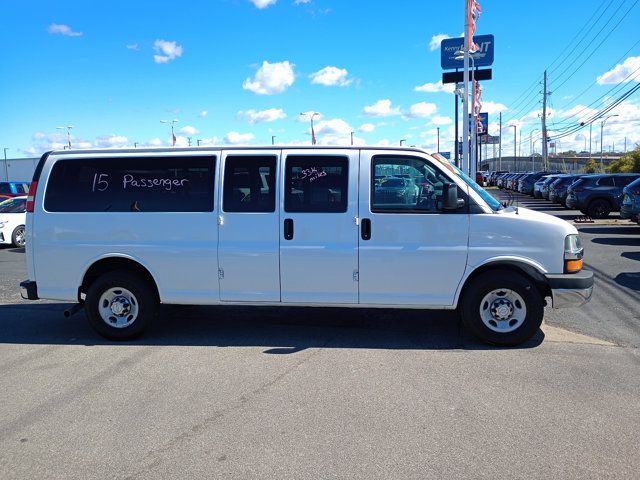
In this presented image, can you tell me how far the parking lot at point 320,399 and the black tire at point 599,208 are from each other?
13949mm

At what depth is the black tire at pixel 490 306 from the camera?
5652mm

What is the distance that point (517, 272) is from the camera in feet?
18.8

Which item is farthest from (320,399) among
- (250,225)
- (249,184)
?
(249,184)

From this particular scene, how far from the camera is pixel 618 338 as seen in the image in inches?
243

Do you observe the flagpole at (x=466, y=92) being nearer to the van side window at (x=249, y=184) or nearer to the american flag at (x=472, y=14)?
the american flag at (x=472, y=14)

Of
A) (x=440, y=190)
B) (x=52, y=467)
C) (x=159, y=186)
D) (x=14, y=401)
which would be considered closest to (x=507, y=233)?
(x=440, y=190)

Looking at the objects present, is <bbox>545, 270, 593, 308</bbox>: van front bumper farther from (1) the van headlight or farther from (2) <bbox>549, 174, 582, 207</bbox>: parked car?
(2) <bbox>549, 174, 582, 207</bbox>: parked car

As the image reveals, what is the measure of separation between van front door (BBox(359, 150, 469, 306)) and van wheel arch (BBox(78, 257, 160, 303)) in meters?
2.41

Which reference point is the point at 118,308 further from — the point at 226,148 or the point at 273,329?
the point at 226,148

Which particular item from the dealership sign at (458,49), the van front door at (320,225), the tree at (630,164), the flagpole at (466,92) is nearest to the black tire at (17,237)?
the van front door at (320,225)

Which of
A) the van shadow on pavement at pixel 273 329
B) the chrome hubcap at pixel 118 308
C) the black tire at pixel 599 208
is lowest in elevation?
the van shadow on pavement at pixel 273 329

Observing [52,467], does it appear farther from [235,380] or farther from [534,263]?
[534,263]

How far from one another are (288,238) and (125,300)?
2.03 metres

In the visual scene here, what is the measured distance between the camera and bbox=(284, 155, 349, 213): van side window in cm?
578
